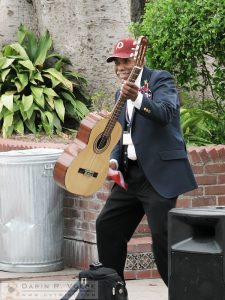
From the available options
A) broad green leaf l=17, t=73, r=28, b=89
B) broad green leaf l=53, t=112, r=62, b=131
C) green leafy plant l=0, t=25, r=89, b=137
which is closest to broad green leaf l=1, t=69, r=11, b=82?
green leafy plant l=0, t=25, r=89, b=137

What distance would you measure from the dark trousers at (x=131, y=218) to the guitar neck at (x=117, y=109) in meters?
0.27

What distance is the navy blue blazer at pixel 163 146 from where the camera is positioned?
6617 mm

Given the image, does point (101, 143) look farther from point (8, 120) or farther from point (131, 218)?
point (8, 120)

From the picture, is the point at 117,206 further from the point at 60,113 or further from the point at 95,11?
the point at 95,11

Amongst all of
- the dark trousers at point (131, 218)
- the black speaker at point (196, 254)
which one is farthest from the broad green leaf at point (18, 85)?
the black speaker at point (196, 254)

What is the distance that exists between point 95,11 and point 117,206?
18.1 ft

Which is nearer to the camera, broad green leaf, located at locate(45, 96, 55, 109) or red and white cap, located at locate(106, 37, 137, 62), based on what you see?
red and white cap, located at locate(106, 37, 137, 62)

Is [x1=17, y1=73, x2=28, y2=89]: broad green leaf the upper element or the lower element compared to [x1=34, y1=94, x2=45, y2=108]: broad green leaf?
upper

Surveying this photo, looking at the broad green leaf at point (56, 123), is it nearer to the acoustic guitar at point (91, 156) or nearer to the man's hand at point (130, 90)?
the acoustic guitar at point (91, 156)

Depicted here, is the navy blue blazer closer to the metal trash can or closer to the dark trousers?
the dark trousers

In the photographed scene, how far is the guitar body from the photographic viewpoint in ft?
22.2

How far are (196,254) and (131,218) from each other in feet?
3.47

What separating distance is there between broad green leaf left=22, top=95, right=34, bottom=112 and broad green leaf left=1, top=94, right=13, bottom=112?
0.15 metres

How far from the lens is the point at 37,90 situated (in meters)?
11.2
